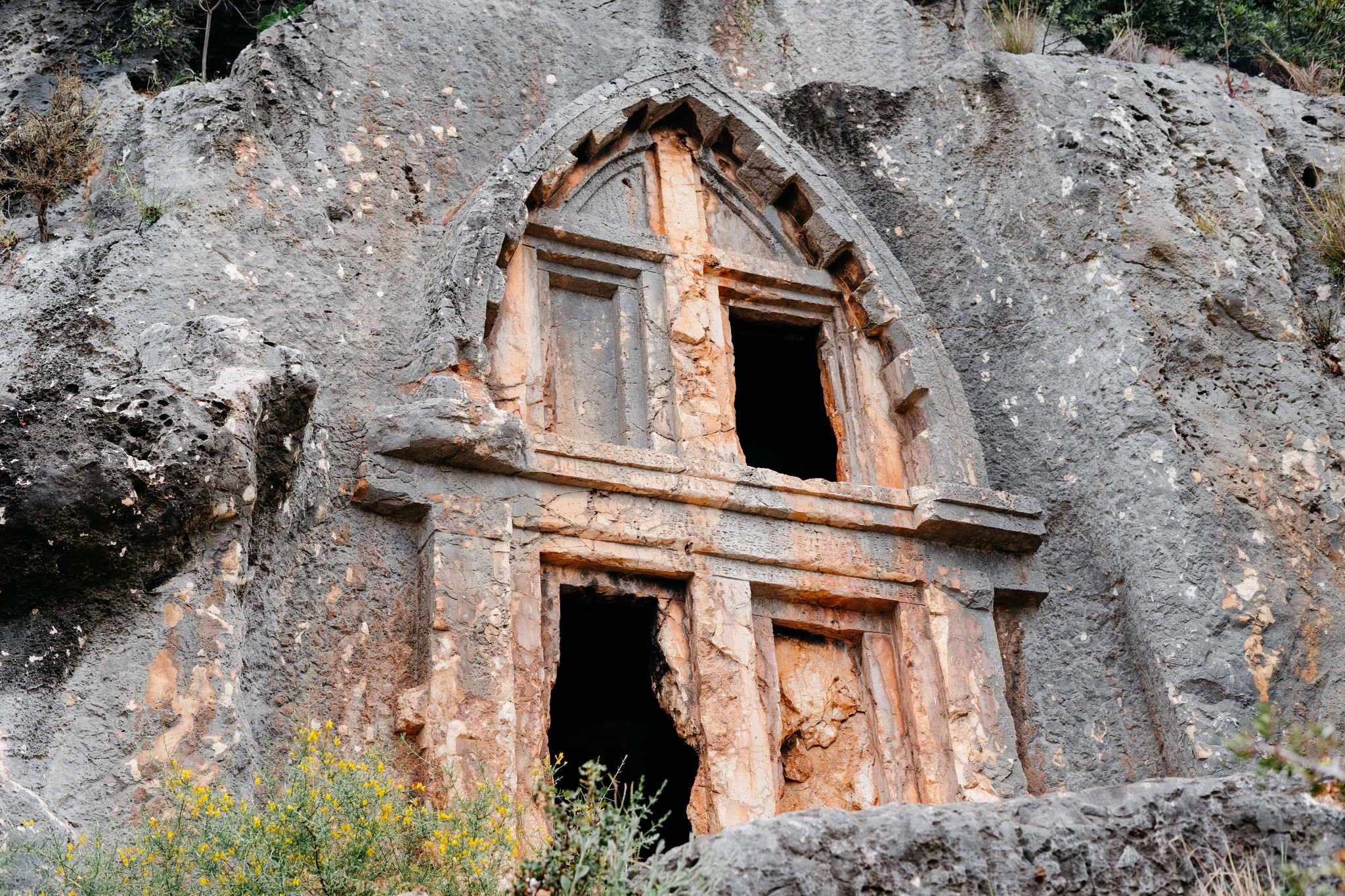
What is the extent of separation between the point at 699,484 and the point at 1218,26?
5.75 m

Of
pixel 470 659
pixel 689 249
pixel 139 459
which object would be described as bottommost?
pixel 470 659

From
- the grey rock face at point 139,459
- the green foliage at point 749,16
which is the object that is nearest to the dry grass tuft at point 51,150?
the grey rock face at point 139,459

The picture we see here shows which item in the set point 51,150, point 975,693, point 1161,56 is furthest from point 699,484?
point 1161,56

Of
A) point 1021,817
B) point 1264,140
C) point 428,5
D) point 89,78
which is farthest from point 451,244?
point 1264,140

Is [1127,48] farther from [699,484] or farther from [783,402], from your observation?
[699,484]

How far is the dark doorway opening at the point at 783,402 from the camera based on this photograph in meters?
8.12

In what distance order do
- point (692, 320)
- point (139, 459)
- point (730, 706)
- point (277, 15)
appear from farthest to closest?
point (277, 15) < point (692, 320) < point (730, 706) < point (139, 459)

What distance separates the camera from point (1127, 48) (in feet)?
29.0

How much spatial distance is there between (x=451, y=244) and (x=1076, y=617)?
3512mm

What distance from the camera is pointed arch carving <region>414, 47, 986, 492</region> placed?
6.77 meters

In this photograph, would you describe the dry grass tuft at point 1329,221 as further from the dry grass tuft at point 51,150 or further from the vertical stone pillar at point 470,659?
the dry grass tuft at point 51,150

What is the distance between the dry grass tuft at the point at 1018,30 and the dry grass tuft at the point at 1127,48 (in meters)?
0.43

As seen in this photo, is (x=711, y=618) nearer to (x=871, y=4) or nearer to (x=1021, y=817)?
(x=1021, y=817)

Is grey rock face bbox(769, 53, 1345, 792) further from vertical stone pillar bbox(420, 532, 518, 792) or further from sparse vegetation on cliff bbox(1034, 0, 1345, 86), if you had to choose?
vertical stone pillar bbox(420, 532, 518, 792)
